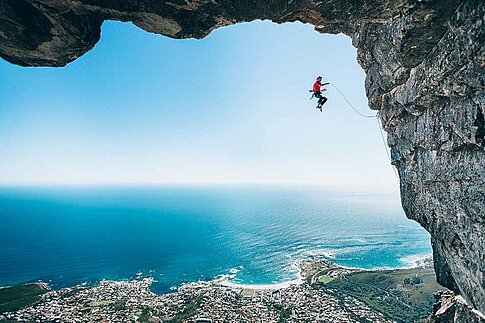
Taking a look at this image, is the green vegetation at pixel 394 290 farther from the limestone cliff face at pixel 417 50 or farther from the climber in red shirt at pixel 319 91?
the climber in red shirt at pixel 319 91

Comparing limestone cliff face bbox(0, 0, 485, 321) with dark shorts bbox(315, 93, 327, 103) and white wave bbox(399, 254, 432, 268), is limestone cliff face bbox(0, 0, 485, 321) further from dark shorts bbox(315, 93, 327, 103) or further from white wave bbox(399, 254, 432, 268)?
white wave bbox(399, 254, 432, 268)

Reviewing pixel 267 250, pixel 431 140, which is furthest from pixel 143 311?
pixel 267 250

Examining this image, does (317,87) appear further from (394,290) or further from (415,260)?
(415,260)

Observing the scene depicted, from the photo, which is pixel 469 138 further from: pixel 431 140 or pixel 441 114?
pixel 431 140

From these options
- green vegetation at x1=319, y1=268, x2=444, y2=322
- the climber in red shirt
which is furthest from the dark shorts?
green vegetation at x1=319, y1=268, x2=444, y2=322

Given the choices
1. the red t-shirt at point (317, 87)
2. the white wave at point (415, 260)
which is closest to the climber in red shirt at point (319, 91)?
the red t-shirt at point (317, 87)

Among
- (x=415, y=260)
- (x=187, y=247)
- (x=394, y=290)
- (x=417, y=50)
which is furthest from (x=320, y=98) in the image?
(x=187, y=247)
